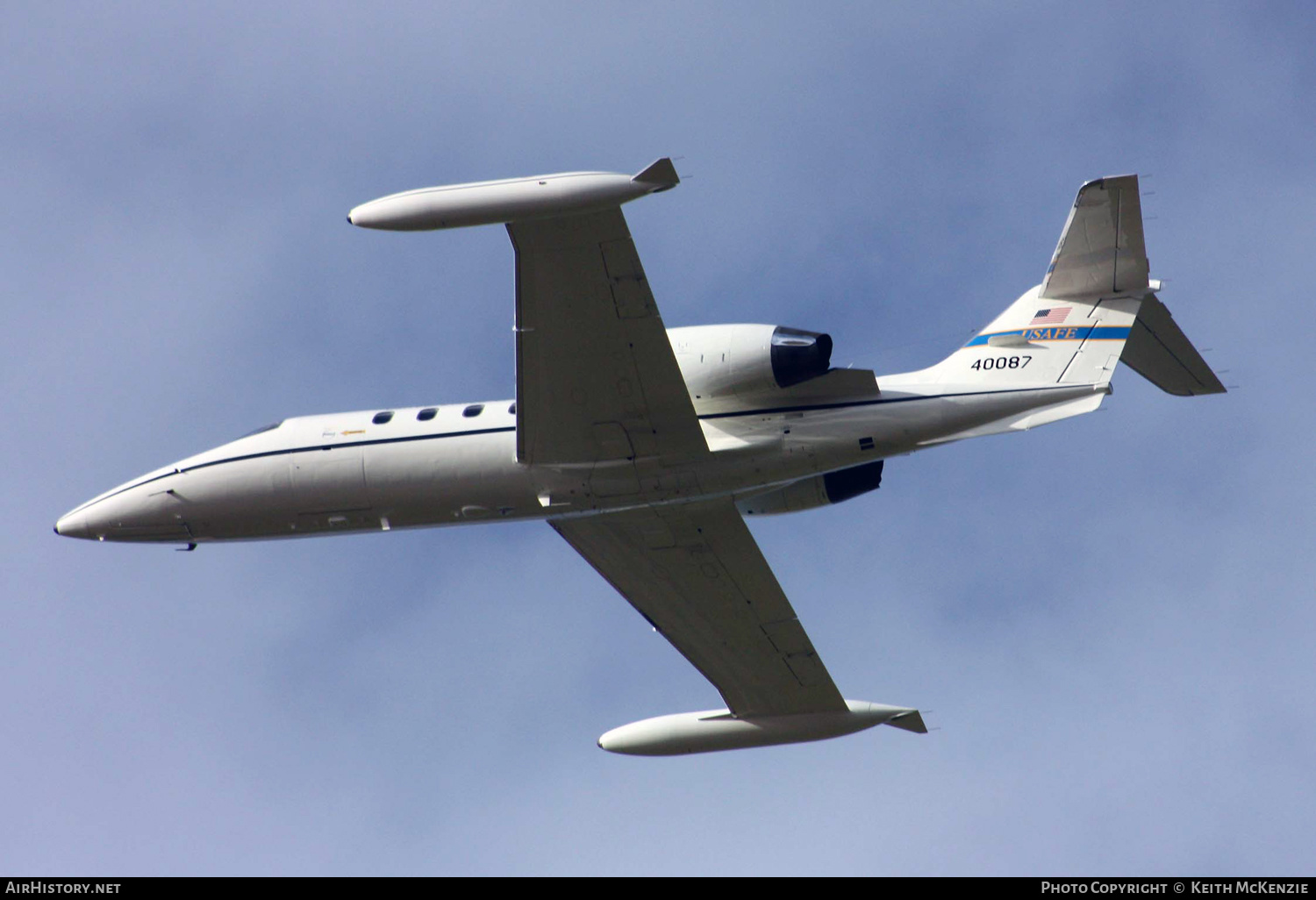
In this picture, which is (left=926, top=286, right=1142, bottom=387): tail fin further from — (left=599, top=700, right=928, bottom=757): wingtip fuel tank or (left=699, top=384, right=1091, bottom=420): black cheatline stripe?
(left=599, top=700, right=928, bottom=757): wingtip fuel tank

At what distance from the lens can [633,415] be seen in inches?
914

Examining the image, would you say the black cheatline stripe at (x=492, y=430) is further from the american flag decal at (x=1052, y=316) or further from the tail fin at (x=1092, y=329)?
the american flag decal at (x=1052, y=316)

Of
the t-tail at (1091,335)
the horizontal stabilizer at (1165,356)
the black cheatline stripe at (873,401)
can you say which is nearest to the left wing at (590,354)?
the black cheatline stripe at (873,401)

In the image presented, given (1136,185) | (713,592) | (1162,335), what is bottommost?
(713,592)

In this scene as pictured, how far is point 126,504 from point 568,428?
842 centimetres

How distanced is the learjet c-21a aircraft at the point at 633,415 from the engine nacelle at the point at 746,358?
0.10 ft

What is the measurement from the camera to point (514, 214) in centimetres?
2055

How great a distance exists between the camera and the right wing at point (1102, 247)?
22688mm

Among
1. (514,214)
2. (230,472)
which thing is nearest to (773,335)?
(514,214)

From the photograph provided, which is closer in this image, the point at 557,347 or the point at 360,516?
the point at 557,347

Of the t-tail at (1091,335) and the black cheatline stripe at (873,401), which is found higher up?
the t-tail at (1091,335)

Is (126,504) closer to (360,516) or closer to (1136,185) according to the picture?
(360,516)

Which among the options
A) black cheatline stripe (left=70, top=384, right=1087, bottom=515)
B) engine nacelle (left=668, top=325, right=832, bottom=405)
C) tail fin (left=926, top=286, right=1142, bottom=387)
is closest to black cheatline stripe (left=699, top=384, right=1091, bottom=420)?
black cheatline stripe (left=70, top=384, right=1087, bottom=515)

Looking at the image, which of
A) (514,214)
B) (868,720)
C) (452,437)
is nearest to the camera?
(514,214)
